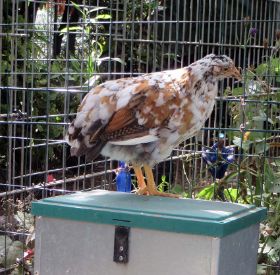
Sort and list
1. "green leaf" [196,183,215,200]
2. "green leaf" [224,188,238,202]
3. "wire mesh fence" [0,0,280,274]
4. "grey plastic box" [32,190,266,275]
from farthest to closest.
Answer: "green leaf" [196,183,215,200], "green leaf" [224,188,238,202], "wire mesh fence" [0,0,280,274], "grey plastic box" [32,190,266,275]

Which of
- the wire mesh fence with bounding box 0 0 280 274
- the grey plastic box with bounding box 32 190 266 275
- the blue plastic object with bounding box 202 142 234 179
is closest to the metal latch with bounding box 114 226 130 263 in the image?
the grey plastic box with bounding box 32 190 266 275

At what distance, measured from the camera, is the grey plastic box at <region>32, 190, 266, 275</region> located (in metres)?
2.33

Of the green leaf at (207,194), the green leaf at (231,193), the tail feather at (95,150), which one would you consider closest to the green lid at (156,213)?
the tail feather at (95,150)

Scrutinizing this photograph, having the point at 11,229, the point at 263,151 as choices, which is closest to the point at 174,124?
the point at 263,151

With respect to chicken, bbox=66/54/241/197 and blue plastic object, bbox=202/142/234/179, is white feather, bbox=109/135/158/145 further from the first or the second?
blue plastic object, bbox=202/142/234/179

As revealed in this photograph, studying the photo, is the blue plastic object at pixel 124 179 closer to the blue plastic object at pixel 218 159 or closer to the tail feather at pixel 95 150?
the blue plastic object at pixel 218 159

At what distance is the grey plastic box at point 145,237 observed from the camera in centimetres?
233

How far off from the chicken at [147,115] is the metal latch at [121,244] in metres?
0.57

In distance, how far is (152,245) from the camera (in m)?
2.38

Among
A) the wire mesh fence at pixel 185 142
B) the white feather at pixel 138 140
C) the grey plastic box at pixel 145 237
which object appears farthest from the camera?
the wire mesh fence at pixel 185 142

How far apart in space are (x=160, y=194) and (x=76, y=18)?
13.9 ft

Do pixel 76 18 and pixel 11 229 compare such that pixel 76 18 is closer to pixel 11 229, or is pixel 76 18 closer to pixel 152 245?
pixel 11 229

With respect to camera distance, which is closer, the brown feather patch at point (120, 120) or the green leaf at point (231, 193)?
the brown feather patch at point (120, 120)

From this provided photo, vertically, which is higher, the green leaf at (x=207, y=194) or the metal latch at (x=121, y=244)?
the metal latch at (x=121, y=244)
